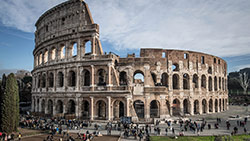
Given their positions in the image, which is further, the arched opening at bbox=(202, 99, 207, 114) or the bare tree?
the bare tree

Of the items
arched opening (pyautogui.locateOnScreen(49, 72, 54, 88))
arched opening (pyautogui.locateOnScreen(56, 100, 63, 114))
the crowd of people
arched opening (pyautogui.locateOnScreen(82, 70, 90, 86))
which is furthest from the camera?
arched opening (pyautogui.locateOnScreen(49, 72, 54, 88))

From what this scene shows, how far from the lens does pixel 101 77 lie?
93.2 ft

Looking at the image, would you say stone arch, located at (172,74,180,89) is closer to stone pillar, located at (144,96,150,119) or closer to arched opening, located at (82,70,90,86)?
stone pillar, located at (144,96,150,119)

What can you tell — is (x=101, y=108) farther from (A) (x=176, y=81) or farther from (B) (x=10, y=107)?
(A) (x=176, y=81)

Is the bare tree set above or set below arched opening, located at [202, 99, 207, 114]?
above

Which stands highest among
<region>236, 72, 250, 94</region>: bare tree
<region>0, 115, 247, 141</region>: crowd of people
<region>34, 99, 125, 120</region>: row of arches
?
<region>236, 72, 250, 94</region>: bare tree

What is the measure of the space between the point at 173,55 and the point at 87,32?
49.8 feet

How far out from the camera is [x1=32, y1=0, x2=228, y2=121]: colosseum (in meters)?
24.0

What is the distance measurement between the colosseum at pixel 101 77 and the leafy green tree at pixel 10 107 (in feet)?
22.7

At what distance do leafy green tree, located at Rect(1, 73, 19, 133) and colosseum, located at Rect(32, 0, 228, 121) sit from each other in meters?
6.93

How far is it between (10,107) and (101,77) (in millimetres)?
13586

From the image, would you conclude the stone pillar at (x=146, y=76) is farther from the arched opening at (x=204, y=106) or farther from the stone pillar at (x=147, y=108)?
the arched opening at (x=204, y=106)

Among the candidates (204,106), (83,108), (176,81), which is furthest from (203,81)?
(83,108)

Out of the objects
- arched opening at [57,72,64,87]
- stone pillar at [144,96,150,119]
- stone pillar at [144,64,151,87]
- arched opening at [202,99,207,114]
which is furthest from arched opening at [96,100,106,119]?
arched opening at [202,99,207,114]
